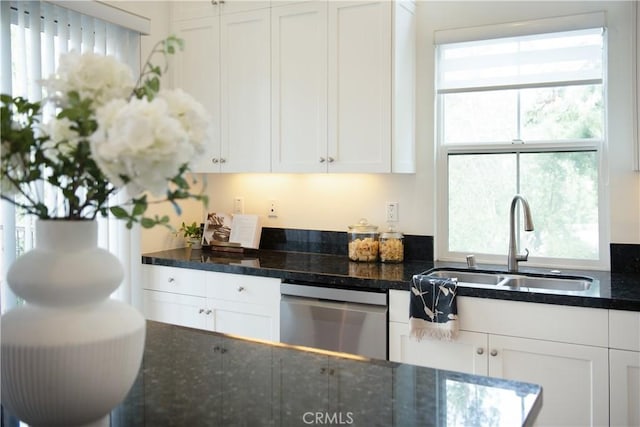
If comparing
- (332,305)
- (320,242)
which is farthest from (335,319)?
(320,242)

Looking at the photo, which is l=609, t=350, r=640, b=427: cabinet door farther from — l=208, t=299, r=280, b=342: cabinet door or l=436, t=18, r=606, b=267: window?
l=208, t=299, r=280, b=342: cabinet door

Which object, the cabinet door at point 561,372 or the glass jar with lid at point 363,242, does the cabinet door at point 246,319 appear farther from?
the cabinet door at point 561,372

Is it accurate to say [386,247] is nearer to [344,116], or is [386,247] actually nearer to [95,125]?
[344,116]

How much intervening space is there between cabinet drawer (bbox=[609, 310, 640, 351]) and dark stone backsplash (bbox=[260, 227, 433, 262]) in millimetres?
1170

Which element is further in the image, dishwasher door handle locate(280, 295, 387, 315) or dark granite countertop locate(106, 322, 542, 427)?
dishwasher door handle locate(280, 295, 387, 315)

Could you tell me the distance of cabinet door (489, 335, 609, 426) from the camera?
220 cm

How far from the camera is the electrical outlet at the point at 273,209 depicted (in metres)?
3.68

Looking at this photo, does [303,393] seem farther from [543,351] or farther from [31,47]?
[31,47]

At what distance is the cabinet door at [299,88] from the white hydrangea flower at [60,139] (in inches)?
91.8

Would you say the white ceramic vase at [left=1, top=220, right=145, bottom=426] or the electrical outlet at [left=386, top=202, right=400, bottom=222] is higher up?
the electrical outlet at [left=386, top=202, right=400, bottom=222]

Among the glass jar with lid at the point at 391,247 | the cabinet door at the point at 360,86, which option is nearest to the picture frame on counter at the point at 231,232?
the cabinet door at the point at 360,86

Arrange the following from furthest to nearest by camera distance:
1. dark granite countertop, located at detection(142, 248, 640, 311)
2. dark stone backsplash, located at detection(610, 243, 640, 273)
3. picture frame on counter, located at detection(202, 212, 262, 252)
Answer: picture frame on counter, located at detection(202, 212, 262, 252) < dark stone backsplash, located at detection(610, 243, 640, 273) < dark granite countertop, located at detection(142, 248, 640, 311)

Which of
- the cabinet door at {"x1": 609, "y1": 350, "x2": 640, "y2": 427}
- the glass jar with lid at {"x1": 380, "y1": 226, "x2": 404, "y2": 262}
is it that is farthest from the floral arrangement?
the glass jar with lid at {"x1": 380, "y1": 226, "x2": 404, "y2": 262}

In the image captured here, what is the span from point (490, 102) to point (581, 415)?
1.68 m
